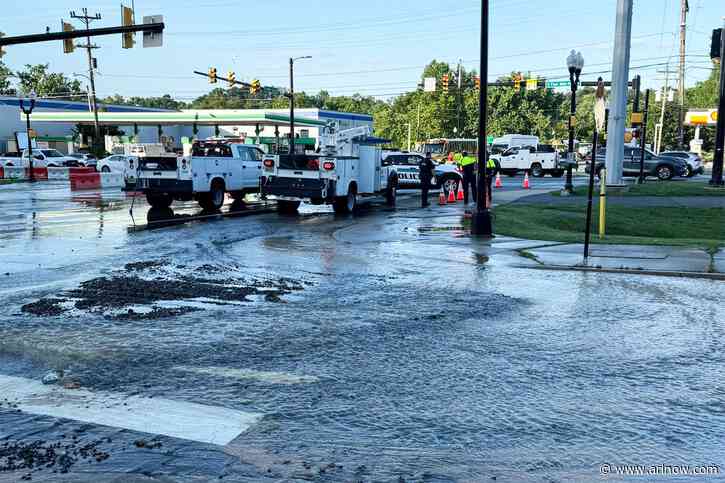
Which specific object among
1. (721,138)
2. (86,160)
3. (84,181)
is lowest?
(84,181)

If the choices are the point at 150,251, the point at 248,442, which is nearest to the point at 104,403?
the point at 248,442

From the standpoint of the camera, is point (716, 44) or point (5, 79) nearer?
point (716, 44)

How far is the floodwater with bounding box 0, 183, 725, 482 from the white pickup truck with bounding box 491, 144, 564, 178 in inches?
1468

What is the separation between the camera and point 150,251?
13.1m

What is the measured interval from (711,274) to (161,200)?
56.9 feet

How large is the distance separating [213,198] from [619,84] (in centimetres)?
1941

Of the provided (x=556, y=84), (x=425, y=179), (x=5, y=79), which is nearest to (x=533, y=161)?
(x=556, y=84)

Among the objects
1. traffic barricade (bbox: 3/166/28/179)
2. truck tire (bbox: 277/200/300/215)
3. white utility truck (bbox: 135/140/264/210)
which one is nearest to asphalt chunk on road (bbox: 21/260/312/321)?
white utility truck (bbox: 135/140/264/210)

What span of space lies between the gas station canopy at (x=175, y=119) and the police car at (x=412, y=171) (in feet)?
134

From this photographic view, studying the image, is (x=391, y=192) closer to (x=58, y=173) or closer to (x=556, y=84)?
(x=556, y=84)

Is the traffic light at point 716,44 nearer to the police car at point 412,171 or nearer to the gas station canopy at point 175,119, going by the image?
the police car at point 412,171

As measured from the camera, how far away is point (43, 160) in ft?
174

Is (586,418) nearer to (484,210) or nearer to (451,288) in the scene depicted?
(451,288)

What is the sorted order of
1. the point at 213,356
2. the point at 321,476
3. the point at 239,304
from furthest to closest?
the point at 239,304 < the point at 213,356 < the point at 321,476
